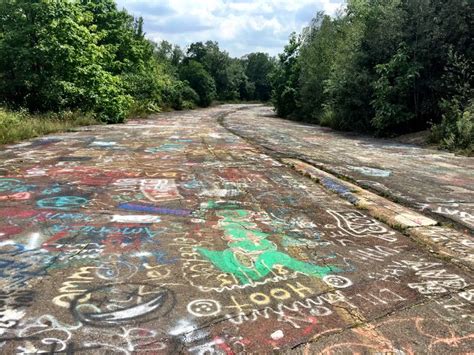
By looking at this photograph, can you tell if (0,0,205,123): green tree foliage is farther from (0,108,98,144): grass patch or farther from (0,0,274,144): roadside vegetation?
(0,108,98,144): grass patch

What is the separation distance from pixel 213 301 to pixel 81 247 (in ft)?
5.23

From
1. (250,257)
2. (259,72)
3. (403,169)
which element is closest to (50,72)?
(403,169)

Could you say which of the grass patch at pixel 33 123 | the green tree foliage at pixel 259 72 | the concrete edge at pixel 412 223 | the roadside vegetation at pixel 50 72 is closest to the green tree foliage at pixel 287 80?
the roadside vegetation at pixel 50 72

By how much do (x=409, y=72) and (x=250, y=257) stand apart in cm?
1316

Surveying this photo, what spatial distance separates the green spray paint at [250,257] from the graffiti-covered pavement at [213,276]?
2cm

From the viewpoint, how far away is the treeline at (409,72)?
13.8 m

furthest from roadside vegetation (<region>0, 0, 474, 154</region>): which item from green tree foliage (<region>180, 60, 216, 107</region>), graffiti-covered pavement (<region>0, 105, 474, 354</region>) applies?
green tree foliage (<region>180, 60, 216, 107</region>)

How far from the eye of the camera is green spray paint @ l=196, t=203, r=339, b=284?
141 inches

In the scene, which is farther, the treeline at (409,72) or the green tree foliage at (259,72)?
the green tree foliage at (259,72)

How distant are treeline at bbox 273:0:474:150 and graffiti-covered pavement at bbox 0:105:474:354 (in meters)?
8.82

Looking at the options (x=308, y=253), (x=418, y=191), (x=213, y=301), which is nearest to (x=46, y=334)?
(x=213, y=301)

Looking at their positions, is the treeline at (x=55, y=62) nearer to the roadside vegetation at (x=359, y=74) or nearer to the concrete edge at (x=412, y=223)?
the roadside vegetation at (x=359, y=74)

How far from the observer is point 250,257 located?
12.8 feet

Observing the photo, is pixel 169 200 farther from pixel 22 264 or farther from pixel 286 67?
pixel 286 67
